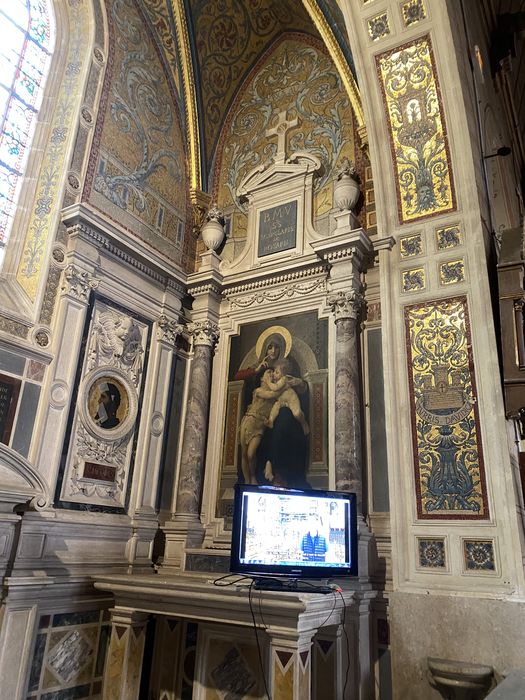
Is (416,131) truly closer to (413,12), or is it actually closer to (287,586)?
(413,12)

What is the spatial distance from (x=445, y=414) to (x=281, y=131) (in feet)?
15.3

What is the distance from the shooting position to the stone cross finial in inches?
303

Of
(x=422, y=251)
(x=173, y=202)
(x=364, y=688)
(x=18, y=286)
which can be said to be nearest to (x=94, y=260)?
(x=18, y=286)

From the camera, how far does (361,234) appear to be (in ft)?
20.7

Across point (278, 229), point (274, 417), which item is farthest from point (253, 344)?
point (278, 229)

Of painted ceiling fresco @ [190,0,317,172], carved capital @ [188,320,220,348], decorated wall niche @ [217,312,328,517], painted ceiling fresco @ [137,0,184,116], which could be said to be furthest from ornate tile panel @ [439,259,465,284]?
painted ceiling fresco @ [137,0,184,116]

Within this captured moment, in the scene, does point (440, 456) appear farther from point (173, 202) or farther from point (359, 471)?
point (173, 202)

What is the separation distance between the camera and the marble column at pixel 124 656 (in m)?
4.86

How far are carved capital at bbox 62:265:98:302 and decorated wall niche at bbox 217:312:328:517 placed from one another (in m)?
1.98

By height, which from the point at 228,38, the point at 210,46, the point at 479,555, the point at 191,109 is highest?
the point at 228,38

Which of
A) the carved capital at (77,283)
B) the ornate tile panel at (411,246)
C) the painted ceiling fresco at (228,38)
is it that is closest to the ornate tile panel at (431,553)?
the ornate tile panel at (411,246)

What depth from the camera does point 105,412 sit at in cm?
623

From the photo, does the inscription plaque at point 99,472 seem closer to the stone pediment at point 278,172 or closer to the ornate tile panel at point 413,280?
the ornate tile panel at point 413,280

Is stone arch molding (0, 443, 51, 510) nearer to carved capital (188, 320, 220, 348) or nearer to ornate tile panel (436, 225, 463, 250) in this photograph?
carved capital (188, 320, 220, 348)
